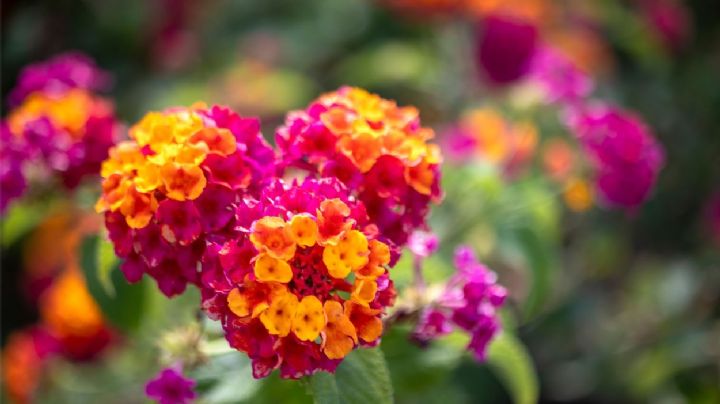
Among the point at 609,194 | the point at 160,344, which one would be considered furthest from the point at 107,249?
the point at 609,194

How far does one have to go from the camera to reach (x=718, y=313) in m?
2.31

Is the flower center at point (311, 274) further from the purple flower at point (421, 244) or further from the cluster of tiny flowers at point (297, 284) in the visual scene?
the purple flower at point (421, 244)

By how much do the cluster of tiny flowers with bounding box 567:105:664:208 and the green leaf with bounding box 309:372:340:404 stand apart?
2.32 feet

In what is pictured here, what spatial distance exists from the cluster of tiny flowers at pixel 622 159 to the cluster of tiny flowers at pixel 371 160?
19.8 inches

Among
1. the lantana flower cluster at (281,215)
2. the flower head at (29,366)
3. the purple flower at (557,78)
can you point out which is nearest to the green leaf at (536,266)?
the purple flower at (557,78)

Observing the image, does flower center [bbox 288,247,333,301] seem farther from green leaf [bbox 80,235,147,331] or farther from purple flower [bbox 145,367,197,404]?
green leaf [bbox 80,235,147,331]

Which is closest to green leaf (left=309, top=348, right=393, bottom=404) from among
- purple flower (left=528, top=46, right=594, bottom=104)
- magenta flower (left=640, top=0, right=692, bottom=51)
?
purple flower (left=528, top=46, right=594, bottom=104)

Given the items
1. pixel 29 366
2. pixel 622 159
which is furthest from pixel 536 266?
pixel 29 366

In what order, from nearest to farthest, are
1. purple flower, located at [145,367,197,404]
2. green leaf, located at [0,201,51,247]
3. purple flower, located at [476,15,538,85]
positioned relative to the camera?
purple flower, located at [145,367,197,404], green leaf, located at [0,201,51,247], purple flower, located at [476,15,538,85]

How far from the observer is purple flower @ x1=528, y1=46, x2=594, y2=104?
186 centimetres

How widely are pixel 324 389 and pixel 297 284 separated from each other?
5.1 inches

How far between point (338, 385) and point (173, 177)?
274 millimetres

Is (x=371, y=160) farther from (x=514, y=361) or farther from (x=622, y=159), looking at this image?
(x=622, y=159)

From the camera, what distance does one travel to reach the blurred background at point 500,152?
1.66m
